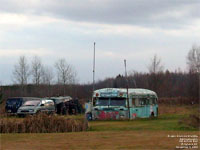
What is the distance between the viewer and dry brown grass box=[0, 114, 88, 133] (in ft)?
57.1

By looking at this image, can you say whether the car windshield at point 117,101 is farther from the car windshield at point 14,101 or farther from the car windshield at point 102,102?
the car windshield at point 14,101

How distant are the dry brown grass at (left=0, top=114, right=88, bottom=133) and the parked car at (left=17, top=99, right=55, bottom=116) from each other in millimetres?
10013

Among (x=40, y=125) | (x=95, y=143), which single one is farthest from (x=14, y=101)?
(x=95, y=143)

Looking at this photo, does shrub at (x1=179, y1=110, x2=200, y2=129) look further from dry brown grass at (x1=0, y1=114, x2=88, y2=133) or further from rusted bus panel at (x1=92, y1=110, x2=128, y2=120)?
rusted bus panel at (x1=92, y1=110, x2=128, y2=120)

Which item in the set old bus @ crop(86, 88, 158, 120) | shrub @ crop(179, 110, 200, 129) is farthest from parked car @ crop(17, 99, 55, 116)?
shrub @ crop(179, 110, 200, 129)

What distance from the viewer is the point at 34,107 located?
29031mm

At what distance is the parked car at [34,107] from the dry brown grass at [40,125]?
10013 millimetres

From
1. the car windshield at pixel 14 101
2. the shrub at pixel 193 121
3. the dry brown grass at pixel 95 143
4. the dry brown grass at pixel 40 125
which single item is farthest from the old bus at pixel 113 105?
the dry brown grass at pixel 95 143

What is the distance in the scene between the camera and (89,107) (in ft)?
86.3

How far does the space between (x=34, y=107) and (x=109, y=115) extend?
640 centimetres

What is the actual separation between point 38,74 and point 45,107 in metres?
28.3

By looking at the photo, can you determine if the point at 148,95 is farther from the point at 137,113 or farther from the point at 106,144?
the point at 106,144

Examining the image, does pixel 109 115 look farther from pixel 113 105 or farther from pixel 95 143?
pixel 95 143

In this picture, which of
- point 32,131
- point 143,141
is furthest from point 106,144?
point 32,131
